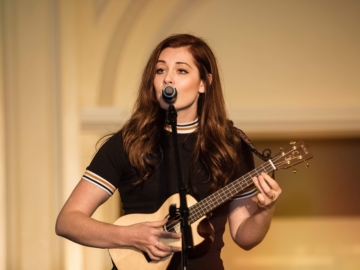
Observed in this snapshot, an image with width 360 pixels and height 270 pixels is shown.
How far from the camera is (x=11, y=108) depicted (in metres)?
4.00

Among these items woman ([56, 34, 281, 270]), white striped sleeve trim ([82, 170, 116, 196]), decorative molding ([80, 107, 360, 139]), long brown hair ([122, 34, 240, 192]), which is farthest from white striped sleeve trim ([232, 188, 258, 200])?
decorative molding ([80, 107, 360, 139])

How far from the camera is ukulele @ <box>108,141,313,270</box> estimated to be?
101 inches

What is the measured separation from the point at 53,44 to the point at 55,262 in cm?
136

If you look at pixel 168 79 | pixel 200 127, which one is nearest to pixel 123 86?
pixel 200 127

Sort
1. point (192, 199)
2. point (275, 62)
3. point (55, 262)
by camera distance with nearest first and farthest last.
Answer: point (192, 199) < point (55, 262) < point (275, 62)

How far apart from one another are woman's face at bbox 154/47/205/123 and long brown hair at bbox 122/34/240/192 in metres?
0.05

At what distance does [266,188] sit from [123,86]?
186 centimetres

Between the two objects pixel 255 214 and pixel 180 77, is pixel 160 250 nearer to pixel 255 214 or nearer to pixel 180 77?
pixel 255 214

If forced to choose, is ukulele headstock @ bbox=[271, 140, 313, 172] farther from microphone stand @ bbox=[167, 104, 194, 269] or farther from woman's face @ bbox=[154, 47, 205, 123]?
microphone stand @ bbox=[167, 104, 194, 269]

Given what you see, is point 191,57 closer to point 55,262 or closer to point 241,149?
point 241,149

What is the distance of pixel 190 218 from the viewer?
102 inches

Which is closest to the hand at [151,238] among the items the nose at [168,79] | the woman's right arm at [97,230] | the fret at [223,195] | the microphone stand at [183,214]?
the woman's right arm at [97,230]

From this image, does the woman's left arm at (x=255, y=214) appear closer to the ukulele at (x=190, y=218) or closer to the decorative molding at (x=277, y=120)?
the ukulele at (x=190, y=218)

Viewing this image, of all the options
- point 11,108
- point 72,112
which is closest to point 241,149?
point 72,112
